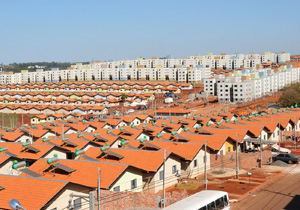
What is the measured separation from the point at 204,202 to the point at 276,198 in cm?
757

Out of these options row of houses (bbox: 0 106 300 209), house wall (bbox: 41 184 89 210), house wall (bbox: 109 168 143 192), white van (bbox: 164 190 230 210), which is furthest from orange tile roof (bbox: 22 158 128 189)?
white van (bbox: 164 190 230 210)

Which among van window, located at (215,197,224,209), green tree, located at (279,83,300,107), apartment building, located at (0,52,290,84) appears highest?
apartment building, located at (0,52,290,84)

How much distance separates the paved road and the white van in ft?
11.5

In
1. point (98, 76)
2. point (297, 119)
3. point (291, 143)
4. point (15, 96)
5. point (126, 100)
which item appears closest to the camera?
point (291, 143)

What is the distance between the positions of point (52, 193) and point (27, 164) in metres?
11.5

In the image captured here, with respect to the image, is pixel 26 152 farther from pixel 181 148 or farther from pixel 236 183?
pixel 236 183

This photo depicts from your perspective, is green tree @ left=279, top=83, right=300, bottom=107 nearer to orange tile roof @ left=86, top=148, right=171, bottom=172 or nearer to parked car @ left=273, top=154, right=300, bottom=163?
parked car @ left=273, top=154, right=300, bottom=163

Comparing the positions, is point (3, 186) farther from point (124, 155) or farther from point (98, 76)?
point (98, 76)

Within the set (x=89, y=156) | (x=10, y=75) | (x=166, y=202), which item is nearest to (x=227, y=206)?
(x=166, y=202)

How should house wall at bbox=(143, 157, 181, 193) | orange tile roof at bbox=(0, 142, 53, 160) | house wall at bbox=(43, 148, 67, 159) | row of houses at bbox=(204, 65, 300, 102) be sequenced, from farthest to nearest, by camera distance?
1. row of houses at bbox=(204, 65, 300, 102)
2. house wall at bbox=(43, 148, 67, 159)
3. orange tile roof at bbox=(0, 142, 53, 160)
4. house wall at bbox=(143, 157, 181, 193)

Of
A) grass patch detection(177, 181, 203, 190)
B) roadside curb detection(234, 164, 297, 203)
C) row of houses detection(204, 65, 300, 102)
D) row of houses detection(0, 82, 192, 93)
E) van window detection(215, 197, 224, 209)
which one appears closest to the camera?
van window detection(215, 197, 224, 209)

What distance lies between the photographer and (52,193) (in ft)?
54.2

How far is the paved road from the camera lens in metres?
20.2

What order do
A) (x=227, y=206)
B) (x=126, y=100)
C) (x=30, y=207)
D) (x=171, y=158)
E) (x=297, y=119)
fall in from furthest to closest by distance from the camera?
1. (x=126, y=100)
2. (x=297, y=119)
3. (x=171, y=158)
4. (x=227, y=206)
5. (x=30, y=207)
